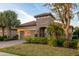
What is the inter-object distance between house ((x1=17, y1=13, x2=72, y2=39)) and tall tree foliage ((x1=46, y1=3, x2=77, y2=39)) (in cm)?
12

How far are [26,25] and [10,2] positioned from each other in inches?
21.8

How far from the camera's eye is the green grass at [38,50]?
4180 mm

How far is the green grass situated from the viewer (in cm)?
418

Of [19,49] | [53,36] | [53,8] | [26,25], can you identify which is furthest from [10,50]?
[53,8]

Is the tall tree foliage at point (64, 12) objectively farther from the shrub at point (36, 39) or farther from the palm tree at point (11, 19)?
the palm tree at point (11, 19)

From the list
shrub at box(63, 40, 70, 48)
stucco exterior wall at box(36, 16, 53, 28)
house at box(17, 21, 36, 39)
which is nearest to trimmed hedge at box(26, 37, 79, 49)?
Result: shrub at box(63, 40, 70, 48)

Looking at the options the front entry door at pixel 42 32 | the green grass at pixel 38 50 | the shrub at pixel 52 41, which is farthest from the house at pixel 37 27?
the green grass at pixel 38 50

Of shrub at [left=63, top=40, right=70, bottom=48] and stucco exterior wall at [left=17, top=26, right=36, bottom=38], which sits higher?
stucco exterior wall at [left=17, top=26, right=36, bottom=38]

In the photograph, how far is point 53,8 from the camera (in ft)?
14.1

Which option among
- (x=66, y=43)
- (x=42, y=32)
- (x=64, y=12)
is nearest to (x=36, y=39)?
(x=42, y=32)

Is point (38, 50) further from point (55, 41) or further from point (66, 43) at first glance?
point (66, 43)

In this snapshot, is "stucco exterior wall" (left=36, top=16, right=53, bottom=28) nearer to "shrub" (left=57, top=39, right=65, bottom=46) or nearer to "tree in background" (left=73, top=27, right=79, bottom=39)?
"shrub" (left=57, top=39, right=65, bottom=46)

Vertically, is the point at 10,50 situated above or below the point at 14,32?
below

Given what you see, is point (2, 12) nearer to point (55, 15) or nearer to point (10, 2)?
point (10, 2)
